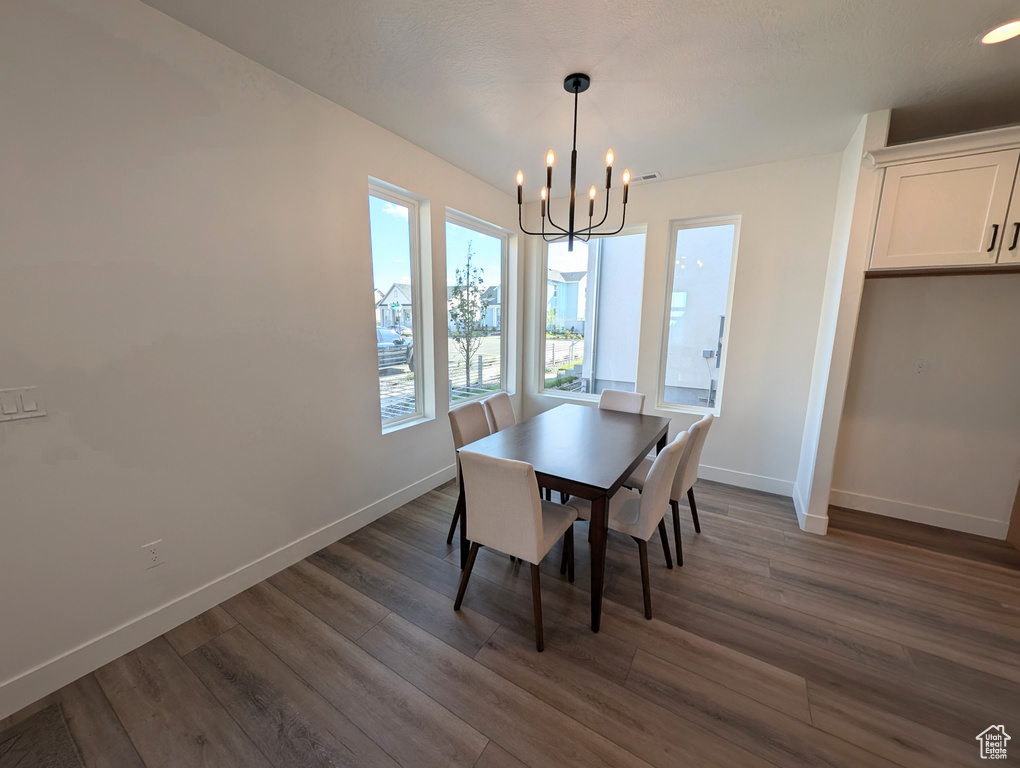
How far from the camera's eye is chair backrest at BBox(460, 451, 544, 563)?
62.9 inches

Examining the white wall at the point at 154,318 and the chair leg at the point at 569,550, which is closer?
the white wall at the point at 154,318

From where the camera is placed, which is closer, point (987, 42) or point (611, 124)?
point (987, 42)

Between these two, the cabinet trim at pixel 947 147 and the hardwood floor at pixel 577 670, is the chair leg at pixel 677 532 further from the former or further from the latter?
the cabinet trim at pixel 947 147

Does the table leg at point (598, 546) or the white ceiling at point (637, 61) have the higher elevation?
the white ceiling at point (637, 61)

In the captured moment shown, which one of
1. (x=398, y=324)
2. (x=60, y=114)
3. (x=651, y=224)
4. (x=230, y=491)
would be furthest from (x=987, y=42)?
(x=230, y=491)

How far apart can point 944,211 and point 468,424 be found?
10.3 ft

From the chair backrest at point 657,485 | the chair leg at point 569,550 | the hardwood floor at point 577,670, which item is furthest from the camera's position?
the chair leg at point 569,550

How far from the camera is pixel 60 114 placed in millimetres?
1390

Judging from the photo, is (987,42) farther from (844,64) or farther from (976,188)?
(976,188)

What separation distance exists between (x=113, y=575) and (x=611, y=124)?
3.62 metres

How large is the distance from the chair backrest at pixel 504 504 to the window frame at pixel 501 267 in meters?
1.75

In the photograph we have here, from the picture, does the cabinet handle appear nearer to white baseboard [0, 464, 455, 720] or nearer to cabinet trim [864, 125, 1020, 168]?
cabinet trim [864, 125, 1020, 168]

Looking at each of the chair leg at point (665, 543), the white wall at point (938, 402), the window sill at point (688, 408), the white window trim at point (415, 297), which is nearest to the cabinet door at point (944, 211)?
the white wall at point (938, 402)

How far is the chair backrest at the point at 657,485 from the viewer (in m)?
1.80
